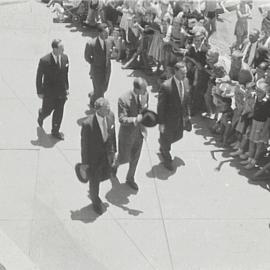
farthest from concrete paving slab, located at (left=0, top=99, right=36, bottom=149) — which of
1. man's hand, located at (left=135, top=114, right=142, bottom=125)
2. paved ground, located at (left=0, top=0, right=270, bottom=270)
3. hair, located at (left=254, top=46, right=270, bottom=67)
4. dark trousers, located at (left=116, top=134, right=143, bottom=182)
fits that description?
hair, located at (left=254, top=46, right=270, bottom=67)

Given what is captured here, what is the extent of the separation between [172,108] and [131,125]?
0.91 meters

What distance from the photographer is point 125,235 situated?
25.6 feet

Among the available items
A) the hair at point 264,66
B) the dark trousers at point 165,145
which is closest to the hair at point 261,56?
the hair at point 264,66

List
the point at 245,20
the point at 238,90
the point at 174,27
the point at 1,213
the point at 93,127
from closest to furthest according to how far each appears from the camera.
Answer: the point at 93,127
the point at 1,213
the point at 238,90
the point at 174,27
the point at 245,20

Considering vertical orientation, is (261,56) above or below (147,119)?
above

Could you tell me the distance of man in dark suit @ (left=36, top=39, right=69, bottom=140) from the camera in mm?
9453

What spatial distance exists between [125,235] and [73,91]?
4.87 m

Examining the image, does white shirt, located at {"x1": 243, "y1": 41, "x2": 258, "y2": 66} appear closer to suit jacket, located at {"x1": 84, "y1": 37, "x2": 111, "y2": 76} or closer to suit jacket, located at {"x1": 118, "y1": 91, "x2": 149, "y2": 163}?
suit jacket, located at {"x1": 84, "y1": 37, "x2": 111, "y2": 76}

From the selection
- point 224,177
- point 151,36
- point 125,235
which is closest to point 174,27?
point 151,36

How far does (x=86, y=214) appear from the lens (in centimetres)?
814

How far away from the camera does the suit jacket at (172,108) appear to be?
29.0 feet

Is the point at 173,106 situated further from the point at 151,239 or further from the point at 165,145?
the point at 151,239

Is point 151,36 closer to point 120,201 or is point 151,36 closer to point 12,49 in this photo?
point 12,49

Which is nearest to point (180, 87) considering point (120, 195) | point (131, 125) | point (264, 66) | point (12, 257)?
point (131, 125)
